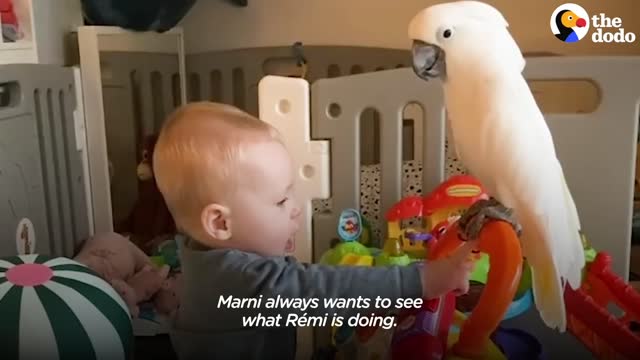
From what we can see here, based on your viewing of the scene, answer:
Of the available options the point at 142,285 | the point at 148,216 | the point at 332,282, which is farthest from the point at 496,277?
the point at 148,216

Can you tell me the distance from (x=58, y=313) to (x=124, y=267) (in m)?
0.48

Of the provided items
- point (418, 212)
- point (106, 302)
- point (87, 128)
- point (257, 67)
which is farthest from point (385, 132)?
point (257, 67)

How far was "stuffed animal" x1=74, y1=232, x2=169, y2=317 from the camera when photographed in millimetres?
1219

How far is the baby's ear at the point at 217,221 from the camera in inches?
27.0

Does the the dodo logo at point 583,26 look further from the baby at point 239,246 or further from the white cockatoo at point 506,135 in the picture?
the baby at point 239,246

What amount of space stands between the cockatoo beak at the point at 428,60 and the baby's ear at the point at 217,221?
23cm

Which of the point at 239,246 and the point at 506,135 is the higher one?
the point at 506,135

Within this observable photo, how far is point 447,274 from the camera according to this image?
0.66 m

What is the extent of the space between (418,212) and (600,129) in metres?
0.25

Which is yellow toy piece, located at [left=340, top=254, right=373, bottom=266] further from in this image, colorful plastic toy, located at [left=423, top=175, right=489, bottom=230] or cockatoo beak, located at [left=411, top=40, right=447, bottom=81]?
cockatoo beak, located at [left=411, top=40, right=447, bottom=81]

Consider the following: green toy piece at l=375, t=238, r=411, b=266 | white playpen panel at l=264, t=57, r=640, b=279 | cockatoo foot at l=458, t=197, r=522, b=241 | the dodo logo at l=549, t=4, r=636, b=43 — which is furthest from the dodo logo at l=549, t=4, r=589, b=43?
cockatoo foot at l=458, t=197, r=522, b=241

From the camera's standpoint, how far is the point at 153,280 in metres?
1.28

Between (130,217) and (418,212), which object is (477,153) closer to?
(418,212)

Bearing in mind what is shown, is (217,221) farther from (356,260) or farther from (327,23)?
(327,23)
